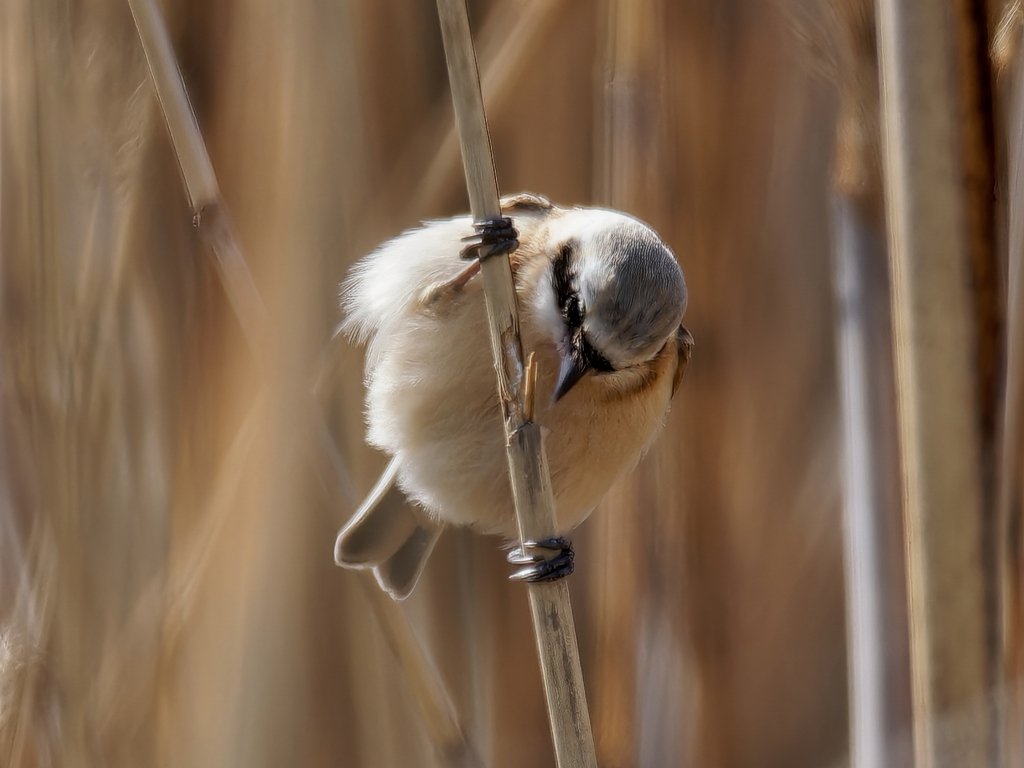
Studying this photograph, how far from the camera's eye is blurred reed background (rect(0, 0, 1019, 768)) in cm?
122

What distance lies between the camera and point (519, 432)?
976mm

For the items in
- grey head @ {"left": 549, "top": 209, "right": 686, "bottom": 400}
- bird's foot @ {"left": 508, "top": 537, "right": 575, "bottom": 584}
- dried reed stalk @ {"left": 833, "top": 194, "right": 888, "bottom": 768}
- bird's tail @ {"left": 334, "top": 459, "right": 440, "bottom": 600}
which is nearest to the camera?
bird's foot @ {"left": 508, "top": 537, "right": 575, "bottom": 584}

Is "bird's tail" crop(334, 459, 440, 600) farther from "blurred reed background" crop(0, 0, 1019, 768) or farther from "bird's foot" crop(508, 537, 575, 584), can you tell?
"bird's foot" crop(508, 537, 575, 584)

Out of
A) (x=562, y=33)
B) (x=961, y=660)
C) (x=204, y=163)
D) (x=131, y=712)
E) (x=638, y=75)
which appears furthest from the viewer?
(x=562, y=33)

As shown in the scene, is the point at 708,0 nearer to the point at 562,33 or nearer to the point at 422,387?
the point at 562,33

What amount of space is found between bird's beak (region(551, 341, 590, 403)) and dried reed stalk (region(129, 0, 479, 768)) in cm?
30

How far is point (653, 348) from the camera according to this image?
1238mm

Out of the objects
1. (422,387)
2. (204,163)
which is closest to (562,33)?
(422,387)

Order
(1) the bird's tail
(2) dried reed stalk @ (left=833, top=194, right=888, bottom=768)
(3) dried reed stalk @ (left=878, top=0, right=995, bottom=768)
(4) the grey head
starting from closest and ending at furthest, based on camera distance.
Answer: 1. (3) dried reed stalk @ (left=878, top=0, right=995, bottom=768)
2. (2) dried reed stalk @ (left=833, top=194, right=888, bottom=768)
3. (4) the grey head
4. (1) the bird's tail

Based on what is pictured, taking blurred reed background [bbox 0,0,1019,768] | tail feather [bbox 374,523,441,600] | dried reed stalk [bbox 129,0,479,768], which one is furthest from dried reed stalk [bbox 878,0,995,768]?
tail feather [bbox 374,523,441,600]

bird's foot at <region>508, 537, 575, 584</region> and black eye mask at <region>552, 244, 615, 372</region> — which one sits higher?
black eye mask at <region>552, 244, 615, 372</region>

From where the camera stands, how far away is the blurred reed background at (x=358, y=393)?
1.22m

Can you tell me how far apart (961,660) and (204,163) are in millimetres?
880

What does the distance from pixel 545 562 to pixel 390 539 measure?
536 millimetres
